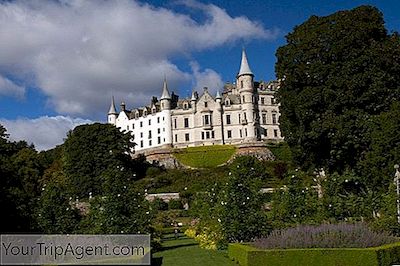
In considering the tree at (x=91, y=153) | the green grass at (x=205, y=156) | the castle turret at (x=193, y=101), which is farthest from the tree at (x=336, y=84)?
the castle turret at (x=193, y=101)

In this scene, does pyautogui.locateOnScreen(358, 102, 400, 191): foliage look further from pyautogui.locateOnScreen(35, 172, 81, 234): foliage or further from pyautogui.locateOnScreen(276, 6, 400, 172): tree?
pyautogui.locateOnScreen(35, 172, 81, 234): foliage

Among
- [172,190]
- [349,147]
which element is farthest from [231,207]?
[172,190]

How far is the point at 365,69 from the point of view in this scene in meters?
28.3

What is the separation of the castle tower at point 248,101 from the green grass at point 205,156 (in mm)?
6145

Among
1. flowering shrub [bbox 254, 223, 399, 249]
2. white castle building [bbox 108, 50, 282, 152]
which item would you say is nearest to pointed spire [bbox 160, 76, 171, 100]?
white castle building [bbox 108, 50, 282, 152]

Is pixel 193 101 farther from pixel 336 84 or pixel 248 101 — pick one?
pixel 336 84

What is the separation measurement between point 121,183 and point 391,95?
15075 millimetres

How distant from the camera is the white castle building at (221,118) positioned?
87.6 metres

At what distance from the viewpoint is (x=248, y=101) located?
8756 centimetres

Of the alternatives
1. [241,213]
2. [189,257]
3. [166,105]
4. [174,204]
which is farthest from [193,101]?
[189,257]

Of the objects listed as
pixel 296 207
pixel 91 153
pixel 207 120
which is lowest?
pixel 296 207

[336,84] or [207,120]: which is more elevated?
[207,120]

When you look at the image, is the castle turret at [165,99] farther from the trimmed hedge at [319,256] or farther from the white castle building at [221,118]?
the trimmed hedge at [319,256]

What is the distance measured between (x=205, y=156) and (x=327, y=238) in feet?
205
